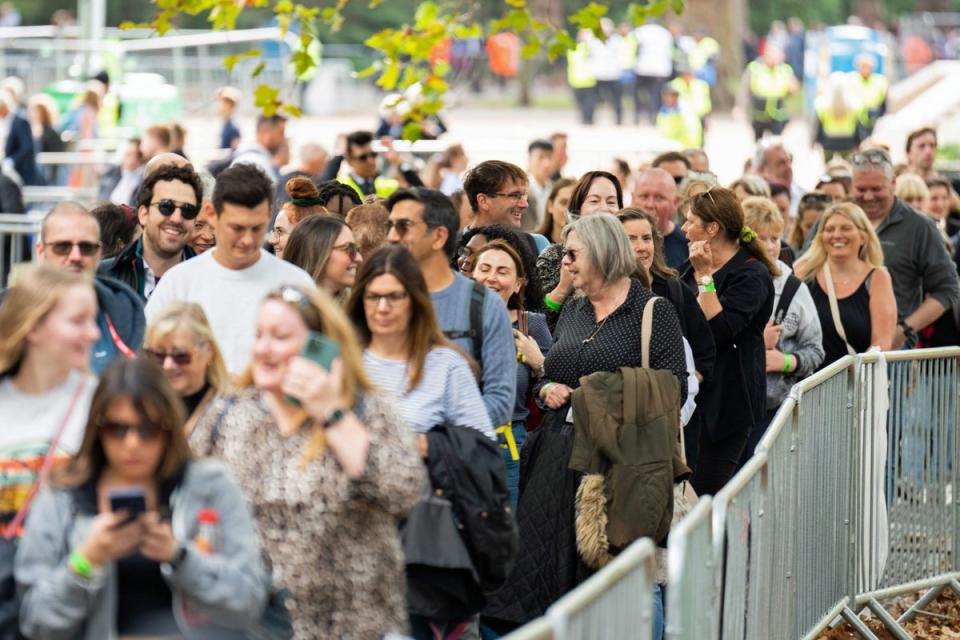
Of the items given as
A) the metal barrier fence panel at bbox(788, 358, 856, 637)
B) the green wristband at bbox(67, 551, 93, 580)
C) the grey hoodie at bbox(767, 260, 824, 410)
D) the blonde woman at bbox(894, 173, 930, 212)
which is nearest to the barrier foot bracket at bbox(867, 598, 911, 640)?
the metal barrier fence panel at bbox(788, 358, 856, 637)

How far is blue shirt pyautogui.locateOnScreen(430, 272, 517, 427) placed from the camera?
22.9 ft

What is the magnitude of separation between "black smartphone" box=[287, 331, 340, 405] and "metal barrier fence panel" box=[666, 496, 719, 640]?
3.32 feet

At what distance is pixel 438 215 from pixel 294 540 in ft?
6.64

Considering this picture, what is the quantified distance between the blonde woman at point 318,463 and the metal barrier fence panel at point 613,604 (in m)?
0.74

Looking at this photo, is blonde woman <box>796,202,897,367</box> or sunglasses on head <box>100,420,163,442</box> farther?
blonde woman <box>796,202,897,367</box>

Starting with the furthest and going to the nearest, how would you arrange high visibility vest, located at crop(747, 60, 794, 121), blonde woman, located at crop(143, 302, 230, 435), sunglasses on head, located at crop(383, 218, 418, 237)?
high visibility vest, located at crop(747, 60, 794, 121), sunglasses on head, located at crop(383, 218, 418, 237), blonde woman, located at crop(143, 302, 230, 435)

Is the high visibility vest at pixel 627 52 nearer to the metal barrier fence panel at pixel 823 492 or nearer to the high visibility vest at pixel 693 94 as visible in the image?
the high visibility vest at pixel 693 94

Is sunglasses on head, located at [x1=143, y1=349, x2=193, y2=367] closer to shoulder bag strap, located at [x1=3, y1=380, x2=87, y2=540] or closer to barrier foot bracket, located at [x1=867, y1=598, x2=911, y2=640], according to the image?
shoulder bag strap, located at [x1=3, y1=380, x2=87, y2=540]

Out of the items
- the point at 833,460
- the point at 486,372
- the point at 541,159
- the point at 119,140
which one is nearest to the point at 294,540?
the point at 486,372

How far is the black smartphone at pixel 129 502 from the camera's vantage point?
4.72 metres

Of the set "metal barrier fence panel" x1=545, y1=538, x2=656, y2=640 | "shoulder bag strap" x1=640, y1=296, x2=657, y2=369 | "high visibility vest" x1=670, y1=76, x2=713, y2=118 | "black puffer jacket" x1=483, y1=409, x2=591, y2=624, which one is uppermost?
"high visibility vest" x1=670, y1=76, x2=713, y2=118

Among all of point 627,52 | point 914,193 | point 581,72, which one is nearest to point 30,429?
point 914,193

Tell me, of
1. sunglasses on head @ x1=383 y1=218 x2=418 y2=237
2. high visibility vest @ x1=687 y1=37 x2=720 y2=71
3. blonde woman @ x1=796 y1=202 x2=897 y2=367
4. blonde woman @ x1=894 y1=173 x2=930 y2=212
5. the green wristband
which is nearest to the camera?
the green wristband

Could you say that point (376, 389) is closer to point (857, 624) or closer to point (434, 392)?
point (434, 392)
